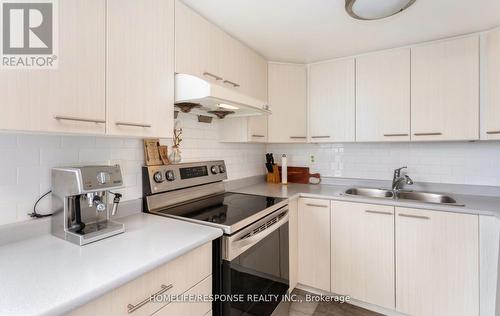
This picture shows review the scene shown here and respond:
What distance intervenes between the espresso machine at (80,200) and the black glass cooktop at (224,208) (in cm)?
43

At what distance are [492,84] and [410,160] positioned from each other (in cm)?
80

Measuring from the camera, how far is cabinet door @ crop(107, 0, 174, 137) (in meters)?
1.09

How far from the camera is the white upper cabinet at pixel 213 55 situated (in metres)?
1.45

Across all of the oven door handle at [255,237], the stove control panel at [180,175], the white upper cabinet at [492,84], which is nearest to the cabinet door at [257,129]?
the stove control panel at [180,175]

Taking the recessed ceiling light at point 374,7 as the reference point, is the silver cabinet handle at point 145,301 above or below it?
below

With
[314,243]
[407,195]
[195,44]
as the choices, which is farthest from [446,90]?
[195,44]

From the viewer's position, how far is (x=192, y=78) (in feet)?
4.49

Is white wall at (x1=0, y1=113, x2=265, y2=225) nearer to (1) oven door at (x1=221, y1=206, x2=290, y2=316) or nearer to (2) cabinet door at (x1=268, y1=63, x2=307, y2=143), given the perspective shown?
(1) oven door at (x1=221, y1=206, x2=290, y2=316)

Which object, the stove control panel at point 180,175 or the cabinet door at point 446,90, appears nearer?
the stove control panel at point 180,175

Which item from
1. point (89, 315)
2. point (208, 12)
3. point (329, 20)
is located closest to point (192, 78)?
point (208, 12)

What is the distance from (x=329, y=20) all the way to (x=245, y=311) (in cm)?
186

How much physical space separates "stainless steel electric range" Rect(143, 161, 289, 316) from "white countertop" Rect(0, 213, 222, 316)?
162mm

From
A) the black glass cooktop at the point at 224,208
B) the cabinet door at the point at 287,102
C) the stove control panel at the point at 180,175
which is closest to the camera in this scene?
the black glass cooktop at the point at 224,208

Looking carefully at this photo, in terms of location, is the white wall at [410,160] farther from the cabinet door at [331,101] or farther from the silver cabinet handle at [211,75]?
the silver cabinet handle at [211,75]
